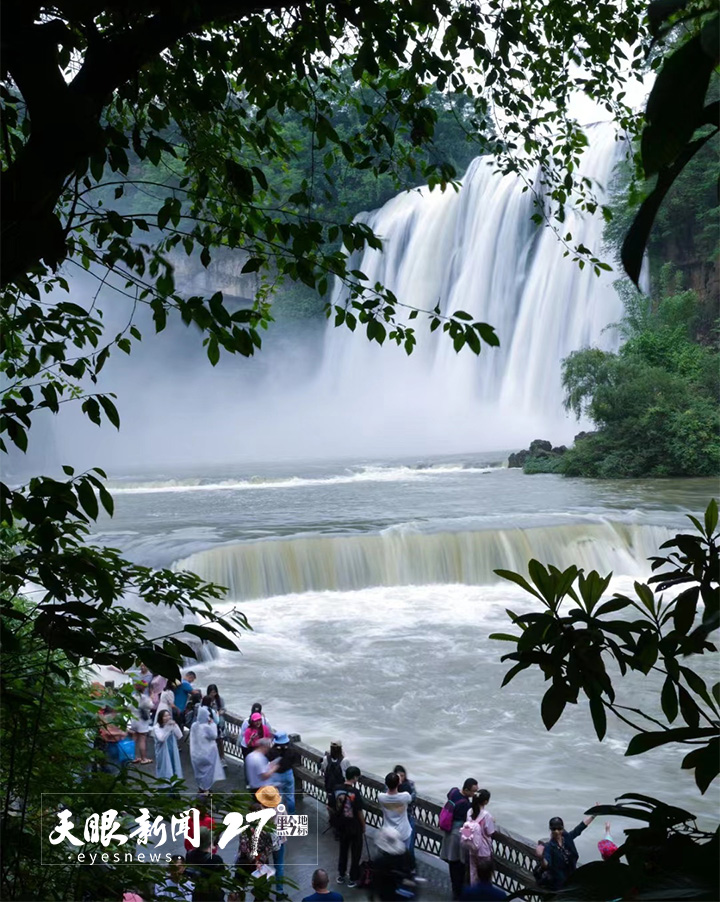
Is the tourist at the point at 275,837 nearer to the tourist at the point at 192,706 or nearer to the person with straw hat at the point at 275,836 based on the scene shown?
the person with straw hat at the point at 275,836

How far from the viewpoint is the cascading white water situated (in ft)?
53.7

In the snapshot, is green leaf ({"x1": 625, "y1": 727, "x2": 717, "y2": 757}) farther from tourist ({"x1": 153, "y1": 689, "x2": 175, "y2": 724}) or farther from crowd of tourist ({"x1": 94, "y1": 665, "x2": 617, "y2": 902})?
tourist ({"x1": 153, "y1": 689, "x2": 175, "y2": 724})

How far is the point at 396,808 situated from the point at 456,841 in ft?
0.80

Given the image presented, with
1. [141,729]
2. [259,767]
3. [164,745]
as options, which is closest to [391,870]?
[259,767]

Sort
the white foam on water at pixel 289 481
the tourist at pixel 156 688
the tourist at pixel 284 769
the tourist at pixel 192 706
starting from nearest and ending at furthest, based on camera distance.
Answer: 1. the tourist at pixel 284 769
2. the tourist at pixel 192 706
3. the tourist at pixel 156 688
4. the white foam on water at pixel 289 481

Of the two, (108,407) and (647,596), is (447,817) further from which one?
(647,596)

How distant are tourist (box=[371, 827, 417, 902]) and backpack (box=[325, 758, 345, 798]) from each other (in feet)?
1.09

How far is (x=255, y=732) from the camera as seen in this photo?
14.3 ft

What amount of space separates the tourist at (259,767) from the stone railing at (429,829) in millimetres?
188

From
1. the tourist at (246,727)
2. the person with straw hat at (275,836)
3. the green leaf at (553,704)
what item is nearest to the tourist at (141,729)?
the tourist at (246,727)

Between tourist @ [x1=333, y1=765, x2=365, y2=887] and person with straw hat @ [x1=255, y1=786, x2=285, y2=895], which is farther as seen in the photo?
tourist @ [x1=333, y1=765, x2=365, y2=887]

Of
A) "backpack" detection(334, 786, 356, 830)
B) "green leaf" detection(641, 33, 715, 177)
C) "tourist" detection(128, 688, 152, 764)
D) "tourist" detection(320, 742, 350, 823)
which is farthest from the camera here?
"tourist" detection(128, 688, 152, 764)

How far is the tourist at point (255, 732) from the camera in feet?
14.2

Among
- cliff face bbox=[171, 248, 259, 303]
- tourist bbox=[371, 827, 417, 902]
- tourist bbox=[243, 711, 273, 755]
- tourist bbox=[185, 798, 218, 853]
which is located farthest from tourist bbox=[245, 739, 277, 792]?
cliff face bbox=[171, 248, 259, 303]
